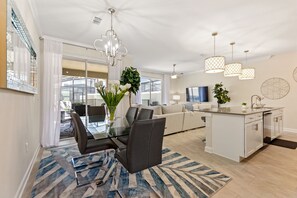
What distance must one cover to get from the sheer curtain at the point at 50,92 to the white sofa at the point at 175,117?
245cm

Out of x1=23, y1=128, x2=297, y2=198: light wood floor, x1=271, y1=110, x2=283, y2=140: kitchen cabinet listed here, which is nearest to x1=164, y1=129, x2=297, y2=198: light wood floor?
x1=23, y1=128, x2=297, y2=198: light wood floor

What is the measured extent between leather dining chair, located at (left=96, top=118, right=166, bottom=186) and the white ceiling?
1920 mm

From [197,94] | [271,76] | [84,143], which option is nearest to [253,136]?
[84,143]

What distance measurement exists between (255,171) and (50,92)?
4.45 meters

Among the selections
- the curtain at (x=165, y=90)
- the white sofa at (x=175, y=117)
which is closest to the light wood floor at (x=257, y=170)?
the white sofa at (x=175, y=117)

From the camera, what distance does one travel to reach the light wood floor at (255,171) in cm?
185

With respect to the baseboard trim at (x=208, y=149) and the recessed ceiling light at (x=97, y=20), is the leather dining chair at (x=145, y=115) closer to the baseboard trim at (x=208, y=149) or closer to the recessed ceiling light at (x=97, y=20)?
the baseboard trim at (x=208, y=149)

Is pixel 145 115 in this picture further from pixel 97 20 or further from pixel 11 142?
pixel 97 20

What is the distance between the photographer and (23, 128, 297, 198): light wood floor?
1854 mm

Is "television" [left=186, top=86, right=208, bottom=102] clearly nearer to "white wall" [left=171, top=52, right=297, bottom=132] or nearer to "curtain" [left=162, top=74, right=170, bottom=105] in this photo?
"white wall" [left=171, top=52, right=297, bottom=132]

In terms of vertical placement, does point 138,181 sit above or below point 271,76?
below

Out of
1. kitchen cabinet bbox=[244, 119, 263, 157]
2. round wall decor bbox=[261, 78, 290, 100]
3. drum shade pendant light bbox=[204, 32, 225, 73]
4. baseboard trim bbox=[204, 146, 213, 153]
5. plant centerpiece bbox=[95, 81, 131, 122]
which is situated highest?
drum shade pendant light bbox=[204, 32, 225, 73]

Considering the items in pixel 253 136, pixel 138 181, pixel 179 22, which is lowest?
pixel 138 181

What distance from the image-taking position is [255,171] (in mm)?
2357
